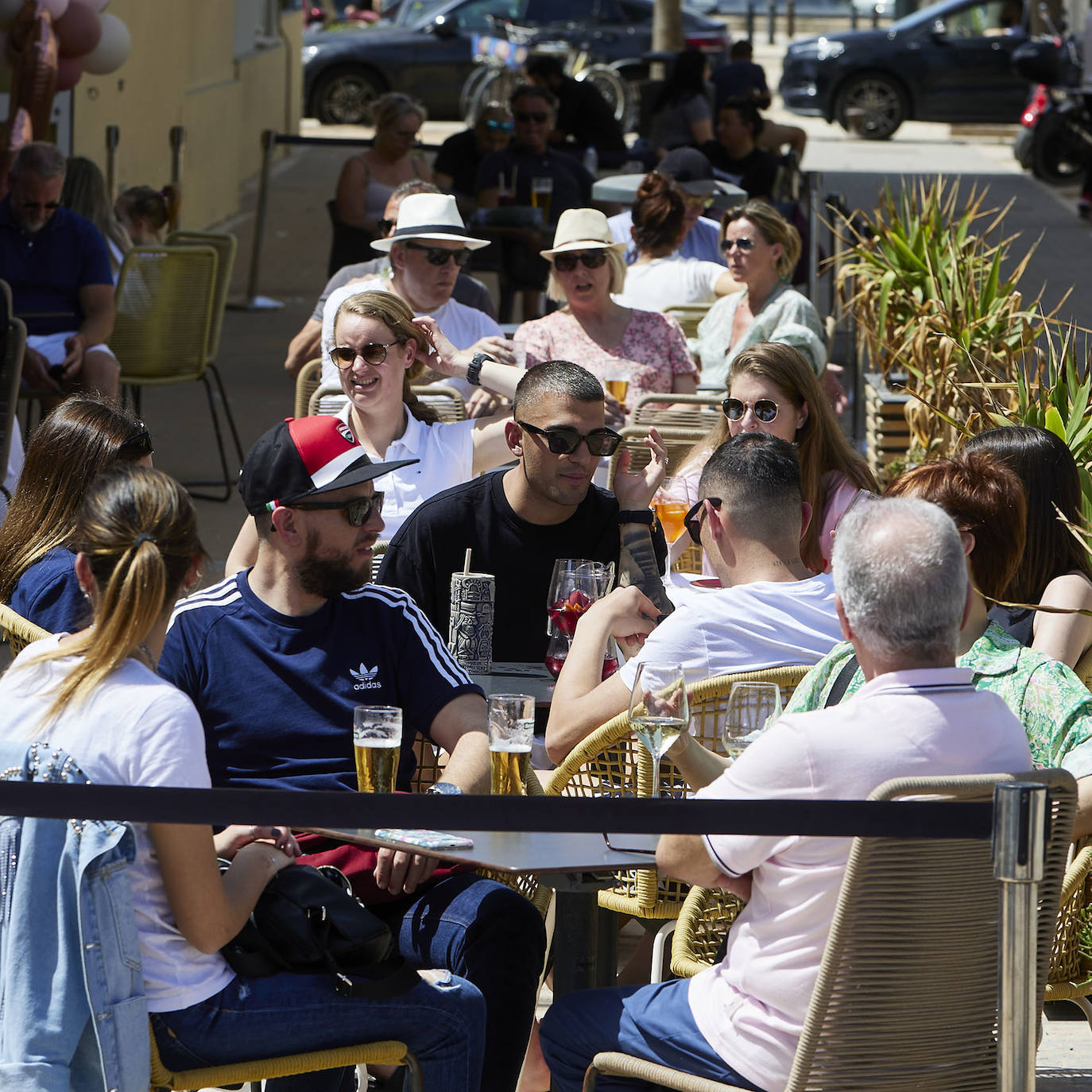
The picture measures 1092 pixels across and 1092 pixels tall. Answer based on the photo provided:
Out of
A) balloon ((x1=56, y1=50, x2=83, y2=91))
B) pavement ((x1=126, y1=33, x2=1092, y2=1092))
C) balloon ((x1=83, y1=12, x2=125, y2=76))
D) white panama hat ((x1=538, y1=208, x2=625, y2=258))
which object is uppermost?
balloon ((x1=83, y1=12, x2=125, y2=76))

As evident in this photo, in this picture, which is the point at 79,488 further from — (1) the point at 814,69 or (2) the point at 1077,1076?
(1) the point at 814,69

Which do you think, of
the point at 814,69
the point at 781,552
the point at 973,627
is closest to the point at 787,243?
the point at 781,552

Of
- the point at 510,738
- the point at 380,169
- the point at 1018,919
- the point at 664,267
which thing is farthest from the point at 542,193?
the point at 1018,919

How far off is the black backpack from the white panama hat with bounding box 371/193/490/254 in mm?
4078

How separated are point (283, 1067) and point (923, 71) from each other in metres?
24.9

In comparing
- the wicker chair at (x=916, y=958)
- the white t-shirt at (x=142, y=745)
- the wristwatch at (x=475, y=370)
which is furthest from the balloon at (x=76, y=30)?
the wicker chair at (x=916, y=958)

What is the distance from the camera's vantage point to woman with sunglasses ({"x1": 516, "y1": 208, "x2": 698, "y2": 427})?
6.52 m

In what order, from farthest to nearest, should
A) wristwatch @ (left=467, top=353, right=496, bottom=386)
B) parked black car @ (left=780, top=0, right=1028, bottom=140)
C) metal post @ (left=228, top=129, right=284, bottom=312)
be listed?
1. parked black car @ (left=780, top=0, right=1028, bottom=140)
2. metal post @ (left=228, top=129, right=284, bottom=312)
3. wristwatch @ (left=467, top=353, right=496, bottom=386)

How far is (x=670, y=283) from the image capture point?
8.26m

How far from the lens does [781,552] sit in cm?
356

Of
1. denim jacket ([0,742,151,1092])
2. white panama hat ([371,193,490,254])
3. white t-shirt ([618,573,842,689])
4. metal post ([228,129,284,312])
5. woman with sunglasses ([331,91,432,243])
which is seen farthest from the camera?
metal post ([228,129,284,312])

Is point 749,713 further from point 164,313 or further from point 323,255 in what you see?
point 323,255

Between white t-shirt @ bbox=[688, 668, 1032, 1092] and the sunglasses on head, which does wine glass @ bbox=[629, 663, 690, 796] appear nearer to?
white t-shirt @ bbox=[688, 668, 1032, 1092]

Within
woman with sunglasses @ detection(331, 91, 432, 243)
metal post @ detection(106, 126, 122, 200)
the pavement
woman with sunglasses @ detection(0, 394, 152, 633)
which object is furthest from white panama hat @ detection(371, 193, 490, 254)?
metal post @ detection(106, 126, 122, 200)
